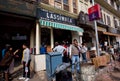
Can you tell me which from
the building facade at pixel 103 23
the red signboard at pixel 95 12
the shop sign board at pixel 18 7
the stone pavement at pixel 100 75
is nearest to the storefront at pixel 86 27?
the building facade at pixel 103 23

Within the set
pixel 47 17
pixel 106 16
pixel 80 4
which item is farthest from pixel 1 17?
pixel 106 16

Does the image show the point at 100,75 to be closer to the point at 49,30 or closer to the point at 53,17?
the point at 49,30

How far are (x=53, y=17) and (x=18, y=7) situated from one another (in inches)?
129

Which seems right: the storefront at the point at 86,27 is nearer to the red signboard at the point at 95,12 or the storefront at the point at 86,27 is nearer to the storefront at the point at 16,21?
the red signboard at the point at 95,12

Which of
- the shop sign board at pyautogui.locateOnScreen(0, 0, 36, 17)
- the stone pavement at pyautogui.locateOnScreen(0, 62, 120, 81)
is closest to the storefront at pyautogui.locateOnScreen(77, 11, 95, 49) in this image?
the stone pavement at pyautogui.locateOnScreen(0, 62, 120, 81)

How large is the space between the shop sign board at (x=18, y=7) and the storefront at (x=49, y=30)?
638 millimetres

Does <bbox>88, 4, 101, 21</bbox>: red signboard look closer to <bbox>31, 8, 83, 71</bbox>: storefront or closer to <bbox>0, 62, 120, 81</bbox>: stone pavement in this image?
<bbox>31, 8, 83, 71</bbox>: storefront

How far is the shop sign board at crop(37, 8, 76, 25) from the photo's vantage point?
10705 mm

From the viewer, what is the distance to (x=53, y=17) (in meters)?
11.8

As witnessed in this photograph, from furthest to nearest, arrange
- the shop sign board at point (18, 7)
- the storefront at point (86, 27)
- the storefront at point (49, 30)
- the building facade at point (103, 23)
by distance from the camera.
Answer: the building facade at point (103, 23), the storefront at point (86, 27), the storefront at point (49, 30), the shop sign board at point (18, 7)

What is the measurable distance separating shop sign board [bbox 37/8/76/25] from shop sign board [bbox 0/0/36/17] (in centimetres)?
64

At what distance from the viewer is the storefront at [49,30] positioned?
10305mm

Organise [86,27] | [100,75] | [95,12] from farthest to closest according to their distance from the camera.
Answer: [86,27] → [95,12] → [100,75]

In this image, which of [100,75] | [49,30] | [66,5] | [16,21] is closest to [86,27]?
[66,5]
